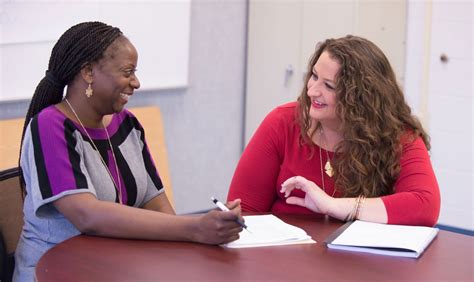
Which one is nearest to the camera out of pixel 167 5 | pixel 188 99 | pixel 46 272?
pixel 46 272

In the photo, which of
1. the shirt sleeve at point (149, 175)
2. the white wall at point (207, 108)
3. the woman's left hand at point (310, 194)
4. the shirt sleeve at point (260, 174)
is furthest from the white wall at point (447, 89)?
the shirt sleeve at point (149, 175)

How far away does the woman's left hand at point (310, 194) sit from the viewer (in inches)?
90.1

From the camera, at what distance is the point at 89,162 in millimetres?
2111

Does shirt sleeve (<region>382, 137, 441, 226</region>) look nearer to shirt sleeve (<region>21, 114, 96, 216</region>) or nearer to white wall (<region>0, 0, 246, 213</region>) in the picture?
shirt sleeve (<region>21, 114, 96, 216</region>)

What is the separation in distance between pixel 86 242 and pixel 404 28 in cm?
298

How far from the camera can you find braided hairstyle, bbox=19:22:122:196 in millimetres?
2143

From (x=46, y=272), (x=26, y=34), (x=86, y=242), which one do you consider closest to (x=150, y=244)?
(x=86, y=242)

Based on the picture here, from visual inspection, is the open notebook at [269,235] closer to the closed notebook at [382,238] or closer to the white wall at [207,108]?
the closed notebook at [382,238]

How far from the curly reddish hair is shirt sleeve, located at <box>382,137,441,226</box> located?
0.03 meters

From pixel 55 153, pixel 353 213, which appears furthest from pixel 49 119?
pixel 353 213

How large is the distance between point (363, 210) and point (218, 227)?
1.73 ft

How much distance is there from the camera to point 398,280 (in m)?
1.79

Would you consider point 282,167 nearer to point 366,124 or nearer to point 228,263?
point 366,124

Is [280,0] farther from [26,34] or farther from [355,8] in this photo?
[26,34]
